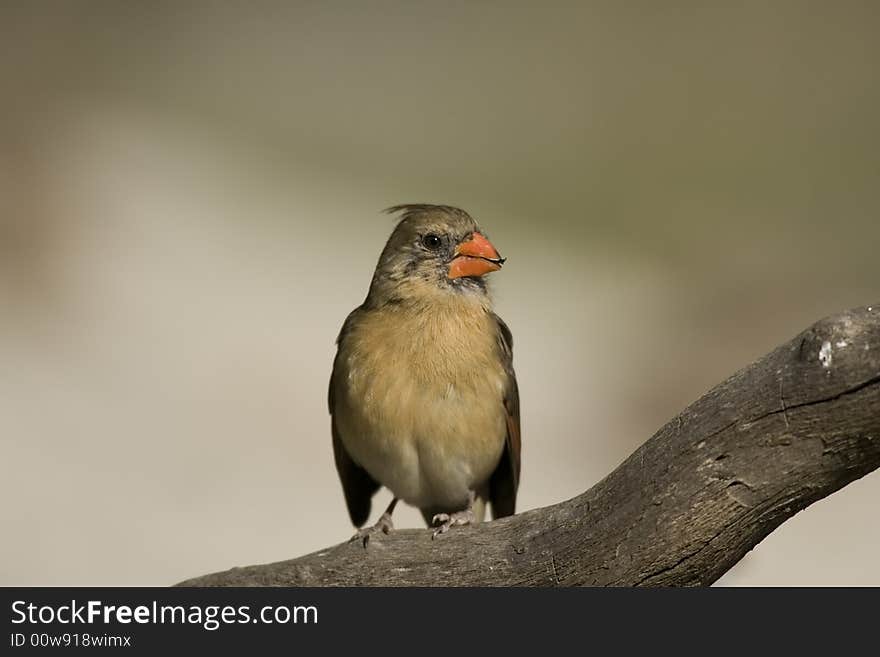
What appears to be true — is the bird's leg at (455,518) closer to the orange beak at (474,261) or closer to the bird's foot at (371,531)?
the bird's foot at (371,531)

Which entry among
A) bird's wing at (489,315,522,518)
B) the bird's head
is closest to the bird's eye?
the bird's head

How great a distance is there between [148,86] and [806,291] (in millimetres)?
4979

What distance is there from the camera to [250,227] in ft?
28.9

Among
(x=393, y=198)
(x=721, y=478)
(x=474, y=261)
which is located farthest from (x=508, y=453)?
(x=393, y=198)

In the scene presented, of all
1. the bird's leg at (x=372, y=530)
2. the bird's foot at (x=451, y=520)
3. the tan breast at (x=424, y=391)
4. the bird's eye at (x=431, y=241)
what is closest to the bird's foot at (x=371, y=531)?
the bird's leg at (x=372, y=530)

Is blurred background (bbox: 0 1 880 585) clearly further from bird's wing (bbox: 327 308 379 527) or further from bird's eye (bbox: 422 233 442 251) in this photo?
bird's eye (bbox: 422 233 442 251)

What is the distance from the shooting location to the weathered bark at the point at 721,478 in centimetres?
232

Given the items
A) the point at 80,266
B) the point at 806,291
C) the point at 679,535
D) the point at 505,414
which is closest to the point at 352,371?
the point at 505,414

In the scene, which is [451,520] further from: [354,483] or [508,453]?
[354,483]

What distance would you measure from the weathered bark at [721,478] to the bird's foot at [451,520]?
178mm

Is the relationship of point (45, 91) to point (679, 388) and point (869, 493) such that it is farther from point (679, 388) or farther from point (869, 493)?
point (869, 493)

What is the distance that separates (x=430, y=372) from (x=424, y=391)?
2.2 inches

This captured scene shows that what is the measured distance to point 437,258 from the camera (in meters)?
3.74

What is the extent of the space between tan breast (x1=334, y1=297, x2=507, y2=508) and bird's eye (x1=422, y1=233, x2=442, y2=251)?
184mm
